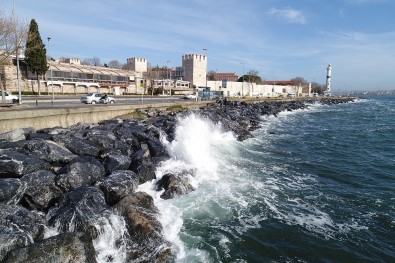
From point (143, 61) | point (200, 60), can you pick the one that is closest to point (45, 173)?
point (200, 60)

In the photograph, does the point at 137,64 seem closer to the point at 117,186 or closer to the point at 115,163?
the point at 115,163

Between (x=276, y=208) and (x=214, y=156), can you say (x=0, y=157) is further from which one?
(x=214, y=156)

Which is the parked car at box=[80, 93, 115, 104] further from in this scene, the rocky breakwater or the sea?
the rocky breakwater

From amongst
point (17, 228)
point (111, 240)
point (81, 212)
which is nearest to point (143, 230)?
point (111, 240)

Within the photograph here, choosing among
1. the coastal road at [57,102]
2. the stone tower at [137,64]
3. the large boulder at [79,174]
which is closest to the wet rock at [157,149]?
the large boulder at [79,174]

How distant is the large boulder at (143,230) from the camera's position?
25.2 ft

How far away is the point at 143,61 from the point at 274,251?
120 metres

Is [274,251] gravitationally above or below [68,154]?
below

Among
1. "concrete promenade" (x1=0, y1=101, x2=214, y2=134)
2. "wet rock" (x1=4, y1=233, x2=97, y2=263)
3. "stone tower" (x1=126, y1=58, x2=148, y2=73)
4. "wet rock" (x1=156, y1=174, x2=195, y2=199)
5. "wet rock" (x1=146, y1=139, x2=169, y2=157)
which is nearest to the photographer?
"wet rock" (x1=4, y1=233, x2=97, y2=263)

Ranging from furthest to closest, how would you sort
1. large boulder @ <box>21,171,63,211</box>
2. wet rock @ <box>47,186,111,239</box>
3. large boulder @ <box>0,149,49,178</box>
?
large boulder @ <box>0,149,49,178</box> → large boulder @ <box>21,171,63,211</box> → wet rock @ <box>47,186,111,239</box>

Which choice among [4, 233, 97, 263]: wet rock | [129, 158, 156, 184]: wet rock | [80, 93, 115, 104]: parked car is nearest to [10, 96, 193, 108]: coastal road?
[80, 93, 115, 104]: parked car

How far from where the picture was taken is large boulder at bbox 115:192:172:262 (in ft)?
25.2

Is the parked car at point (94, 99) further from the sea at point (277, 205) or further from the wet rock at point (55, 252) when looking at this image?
the wet rock at point (55, 252)

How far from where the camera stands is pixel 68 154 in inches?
489
